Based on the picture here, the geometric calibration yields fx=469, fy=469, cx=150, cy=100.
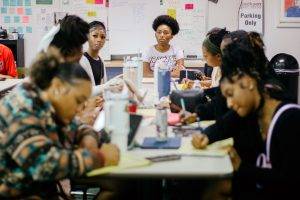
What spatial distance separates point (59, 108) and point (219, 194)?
955 mm

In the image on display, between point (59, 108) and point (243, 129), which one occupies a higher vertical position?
point (59, 108)

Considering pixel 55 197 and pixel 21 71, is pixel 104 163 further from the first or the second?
pixel 21 71

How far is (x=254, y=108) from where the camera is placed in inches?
76.0

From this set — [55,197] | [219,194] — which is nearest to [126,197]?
[219,194]

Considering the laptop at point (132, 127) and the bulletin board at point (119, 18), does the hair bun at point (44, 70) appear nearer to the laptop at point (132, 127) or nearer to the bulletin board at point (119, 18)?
the laptop at point (132, 127)

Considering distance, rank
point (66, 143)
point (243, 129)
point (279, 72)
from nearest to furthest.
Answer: point (66, 143), point (243, 129), point (279, 72)

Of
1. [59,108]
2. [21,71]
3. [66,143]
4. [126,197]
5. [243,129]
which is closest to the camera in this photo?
[59,108]

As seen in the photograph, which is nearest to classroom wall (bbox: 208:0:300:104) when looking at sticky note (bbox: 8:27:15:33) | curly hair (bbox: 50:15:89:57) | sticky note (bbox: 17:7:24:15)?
sticky note (bbox: 17:7:24:15)

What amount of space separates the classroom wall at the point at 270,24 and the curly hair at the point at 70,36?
10.5 ft

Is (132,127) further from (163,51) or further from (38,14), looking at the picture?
(38,14)

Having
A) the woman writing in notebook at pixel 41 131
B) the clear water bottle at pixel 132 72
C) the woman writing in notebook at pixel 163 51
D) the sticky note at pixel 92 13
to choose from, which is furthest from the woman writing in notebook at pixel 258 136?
the sticky note at pixel 92 13

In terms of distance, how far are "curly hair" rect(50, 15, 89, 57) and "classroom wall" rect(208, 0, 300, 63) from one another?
10.5 ft

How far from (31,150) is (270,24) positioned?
15.2 ft

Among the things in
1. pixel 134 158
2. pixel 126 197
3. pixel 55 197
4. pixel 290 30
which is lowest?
pixel 126 197
